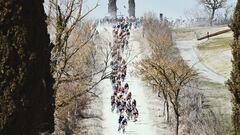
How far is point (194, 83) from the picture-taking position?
161 ft

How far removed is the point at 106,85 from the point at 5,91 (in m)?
40.2

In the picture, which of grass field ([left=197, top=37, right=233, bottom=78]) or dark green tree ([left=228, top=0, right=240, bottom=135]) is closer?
dark green tree ([left=228, top=0, right=240, bottom=135])

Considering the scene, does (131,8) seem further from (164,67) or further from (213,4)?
(164,67)

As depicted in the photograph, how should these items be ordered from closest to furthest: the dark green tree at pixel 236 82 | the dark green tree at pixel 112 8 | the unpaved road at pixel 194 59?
1. the dark green tree at pixel 236 82
2. the unpaved road at pixel 194 59
3. the dark green tree at pixel 112 8

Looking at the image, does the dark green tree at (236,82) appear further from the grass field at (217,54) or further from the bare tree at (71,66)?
the grass field at (217,54)

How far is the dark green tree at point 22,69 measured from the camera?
1138 centimetres

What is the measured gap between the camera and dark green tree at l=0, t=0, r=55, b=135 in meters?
11.4

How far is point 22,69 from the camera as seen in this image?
1155cm

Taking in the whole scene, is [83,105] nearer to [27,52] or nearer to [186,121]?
[186,121]

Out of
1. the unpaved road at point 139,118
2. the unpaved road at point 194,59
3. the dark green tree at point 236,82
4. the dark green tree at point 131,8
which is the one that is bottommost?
the unpaved road at point 139,118

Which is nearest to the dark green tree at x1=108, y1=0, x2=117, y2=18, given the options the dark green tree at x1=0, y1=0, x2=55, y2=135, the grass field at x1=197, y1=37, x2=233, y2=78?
the grass field at x1=197, y1=37, x2=233, y2=78

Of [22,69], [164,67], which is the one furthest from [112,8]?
[22,69]

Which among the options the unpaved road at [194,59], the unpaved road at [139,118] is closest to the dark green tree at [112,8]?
the unpaved road at [194,59]

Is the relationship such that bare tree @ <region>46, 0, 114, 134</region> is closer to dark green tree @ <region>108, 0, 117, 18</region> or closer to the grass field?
the grass field
